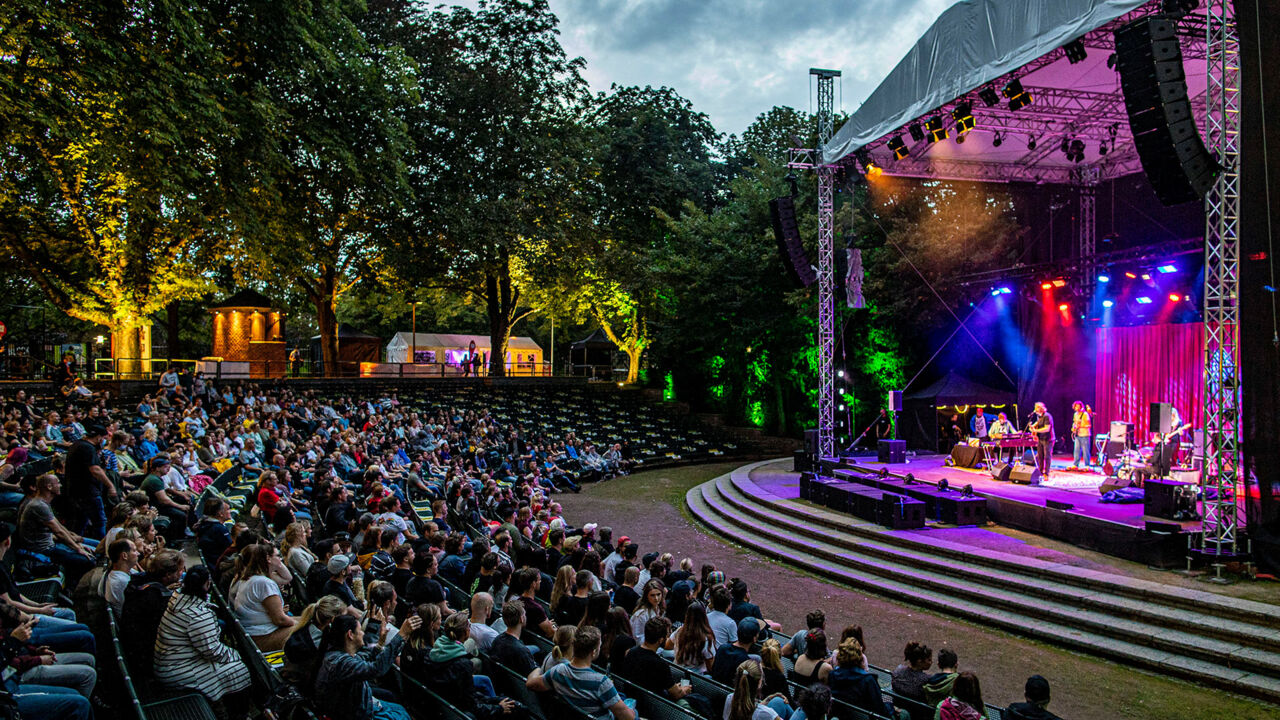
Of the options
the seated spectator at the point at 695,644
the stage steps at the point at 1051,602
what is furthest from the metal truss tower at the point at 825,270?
the seated spectator at the point at 695,644

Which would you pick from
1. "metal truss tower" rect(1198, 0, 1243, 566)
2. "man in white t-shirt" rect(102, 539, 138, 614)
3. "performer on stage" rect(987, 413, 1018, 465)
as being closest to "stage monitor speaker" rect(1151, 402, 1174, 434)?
"performer on stage" rect(987, 413, 1018, 465)

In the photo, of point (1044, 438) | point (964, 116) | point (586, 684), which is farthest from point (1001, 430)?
point (586, 684)

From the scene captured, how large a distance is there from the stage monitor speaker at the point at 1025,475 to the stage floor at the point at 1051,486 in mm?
157

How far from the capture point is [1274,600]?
745 centimetres

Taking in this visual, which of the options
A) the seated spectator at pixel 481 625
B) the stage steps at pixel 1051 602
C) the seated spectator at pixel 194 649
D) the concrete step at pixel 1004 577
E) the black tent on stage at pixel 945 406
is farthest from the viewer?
the black tent on stage at pixel 945 406

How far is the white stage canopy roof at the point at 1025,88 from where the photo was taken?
9.82 m

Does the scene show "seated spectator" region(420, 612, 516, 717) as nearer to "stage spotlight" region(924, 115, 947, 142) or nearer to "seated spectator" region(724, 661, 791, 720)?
"seated spectator" region(724, 661, 791, 720)

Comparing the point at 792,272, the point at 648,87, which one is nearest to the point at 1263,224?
the point at 792,272

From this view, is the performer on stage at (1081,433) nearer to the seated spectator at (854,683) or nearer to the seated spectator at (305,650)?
the seated spectator at (854,683)

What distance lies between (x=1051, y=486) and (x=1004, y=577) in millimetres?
4583

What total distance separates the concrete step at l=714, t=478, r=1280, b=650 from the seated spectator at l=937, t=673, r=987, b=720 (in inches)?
191

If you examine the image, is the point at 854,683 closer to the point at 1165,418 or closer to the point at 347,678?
the point at 347,678

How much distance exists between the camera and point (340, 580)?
520cm

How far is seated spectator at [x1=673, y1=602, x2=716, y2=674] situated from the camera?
503 centimetres
